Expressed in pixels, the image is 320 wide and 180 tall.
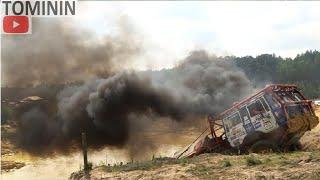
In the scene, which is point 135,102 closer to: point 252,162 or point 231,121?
point 231,121

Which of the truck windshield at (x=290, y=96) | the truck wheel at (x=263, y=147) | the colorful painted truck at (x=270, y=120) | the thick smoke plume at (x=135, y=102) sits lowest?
the truck wheel at (x=263, y=147)

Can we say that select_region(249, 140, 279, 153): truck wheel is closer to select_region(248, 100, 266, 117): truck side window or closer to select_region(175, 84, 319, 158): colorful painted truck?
select_region(175, 84, 319, 158): colorful painted truck

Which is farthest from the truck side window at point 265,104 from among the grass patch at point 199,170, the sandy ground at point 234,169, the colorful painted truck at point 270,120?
the grass patch at point 199,170

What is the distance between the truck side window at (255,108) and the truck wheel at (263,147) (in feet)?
3.81

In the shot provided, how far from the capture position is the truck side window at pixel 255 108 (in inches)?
696

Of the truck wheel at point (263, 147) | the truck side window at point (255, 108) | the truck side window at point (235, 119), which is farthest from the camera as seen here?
the truck side window at point (235, 119)

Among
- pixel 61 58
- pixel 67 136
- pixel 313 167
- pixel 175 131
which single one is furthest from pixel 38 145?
pixel 313 167

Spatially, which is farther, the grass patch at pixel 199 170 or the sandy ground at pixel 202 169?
the grass patch at pixel 199 170

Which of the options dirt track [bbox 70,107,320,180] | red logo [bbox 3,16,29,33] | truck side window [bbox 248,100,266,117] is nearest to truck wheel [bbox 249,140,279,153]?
truck side window [bbox 248,100,266,117]

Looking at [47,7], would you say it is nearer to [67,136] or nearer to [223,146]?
[223,146]

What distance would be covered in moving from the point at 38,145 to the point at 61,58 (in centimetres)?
628

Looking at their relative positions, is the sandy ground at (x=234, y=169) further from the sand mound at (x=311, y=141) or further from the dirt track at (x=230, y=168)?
the sand mound at (x=311, y=141)

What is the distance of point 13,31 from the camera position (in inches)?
544

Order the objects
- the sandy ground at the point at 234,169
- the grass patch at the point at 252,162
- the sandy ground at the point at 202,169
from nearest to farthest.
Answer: the sandy ground at the point at 234,169 < the sandy ground at the point at 202,169 < the grass patch at the point at 252,162
